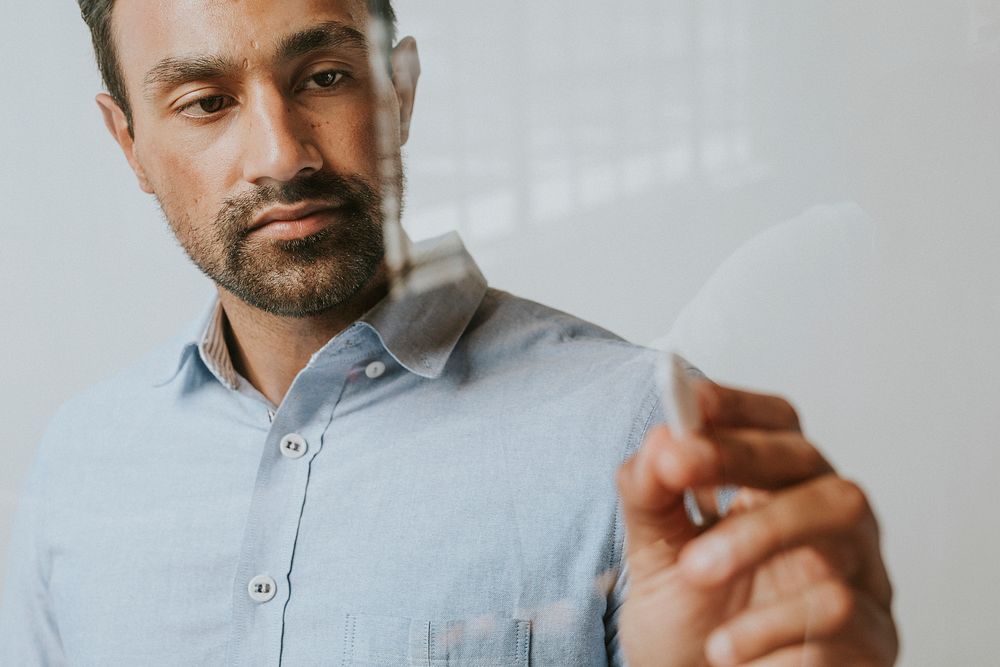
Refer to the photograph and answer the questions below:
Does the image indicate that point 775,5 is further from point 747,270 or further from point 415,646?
point 415,646

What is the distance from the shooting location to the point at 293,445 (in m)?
0.39

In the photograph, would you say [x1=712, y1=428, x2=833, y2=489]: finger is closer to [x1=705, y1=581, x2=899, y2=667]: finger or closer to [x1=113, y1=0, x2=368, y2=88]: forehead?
[x1=705, y1=581, x2=899, y2=667]: finger


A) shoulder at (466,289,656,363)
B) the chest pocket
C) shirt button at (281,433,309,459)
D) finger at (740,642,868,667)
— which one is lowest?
the chest pocket

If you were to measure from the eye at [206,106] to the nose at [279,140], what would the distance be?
0.04 ft

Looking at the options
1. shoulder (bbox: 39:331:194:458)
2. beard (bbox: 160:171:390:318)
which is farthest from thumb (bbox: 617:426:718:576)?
shoulder (bbox: 39:331:194:458)

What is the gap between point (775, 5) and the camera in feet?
0.77

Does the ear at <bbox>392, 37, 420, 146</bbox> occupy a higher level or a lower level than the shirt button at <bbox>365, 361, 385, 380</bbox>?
higher

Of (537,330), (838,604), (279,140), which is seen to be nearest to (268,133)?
(279,140)

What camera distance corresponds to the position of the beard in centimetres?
30

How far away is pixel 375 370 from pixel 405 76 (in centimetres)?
13

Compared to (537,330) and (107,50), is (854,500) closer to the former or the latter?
(537,330)

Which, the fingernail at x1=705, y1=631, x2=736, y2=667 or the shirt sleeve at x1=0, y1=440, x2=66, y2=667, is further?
the shirt sleeve at x1=0, y1=440, x2=66, y2=667

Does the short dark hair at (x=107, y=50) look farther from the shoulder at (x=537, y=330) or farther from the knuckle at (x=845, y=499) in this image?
the knuckle at (x=845, y=499)

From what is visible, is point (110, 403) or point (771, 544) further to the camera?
point (110, 403)
